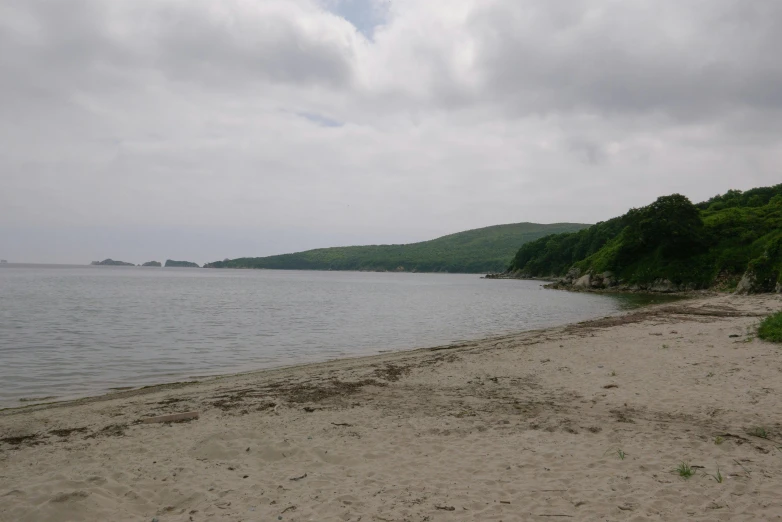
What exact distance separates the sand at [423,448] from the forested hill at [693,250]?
39.5m

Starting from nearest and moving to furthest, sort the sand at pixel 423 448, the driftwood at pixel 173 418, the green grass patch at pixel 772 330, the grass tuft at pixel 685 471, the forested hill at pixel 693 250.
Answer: the sand at pixel 423 448 → the grass tuft at pixel 685 471 → the driftwood at pixel 173 418 → the green grass patch at pixel 772 330 → the forested hill at pixel 693 250

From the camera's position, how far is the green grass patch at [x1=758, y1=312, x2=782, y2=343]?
54.1 ft

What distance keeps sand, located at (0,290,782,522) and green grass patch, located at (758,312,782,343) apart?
1.48 m

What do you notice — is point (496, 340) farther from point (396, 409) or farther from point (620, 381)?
point (396, 409)

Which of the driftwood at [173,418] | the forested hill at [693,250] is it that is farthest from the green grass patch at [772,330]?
the forested hill at [693,250]

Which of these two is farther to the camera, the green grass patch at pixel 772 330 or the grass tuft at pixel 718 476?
the green grass patch at pixel 772 330

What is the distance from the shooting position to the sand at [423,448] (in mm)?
6227

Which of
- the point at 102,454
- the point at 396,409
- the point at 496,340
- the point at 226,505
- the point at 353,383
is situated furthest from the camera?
the point at 496,340

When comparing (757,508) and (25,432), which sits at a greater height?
(757,508)

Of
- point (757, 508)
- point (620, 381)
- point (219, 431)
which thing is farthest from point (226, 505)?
point (620, 381)

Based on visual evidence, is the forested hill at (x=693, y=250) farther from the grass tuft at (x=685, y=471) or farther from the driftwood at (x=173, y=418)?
the driftwood at (x=173, y=418)

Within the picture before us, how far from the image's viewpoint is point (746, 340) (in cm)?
1731

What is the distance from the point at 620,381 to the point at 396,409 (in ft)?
21.6

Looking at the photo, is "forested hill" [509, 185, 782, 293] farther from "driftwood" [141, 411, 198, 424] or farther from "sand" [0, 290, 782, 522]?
"driftwood" [141, 411, 198, 424]
